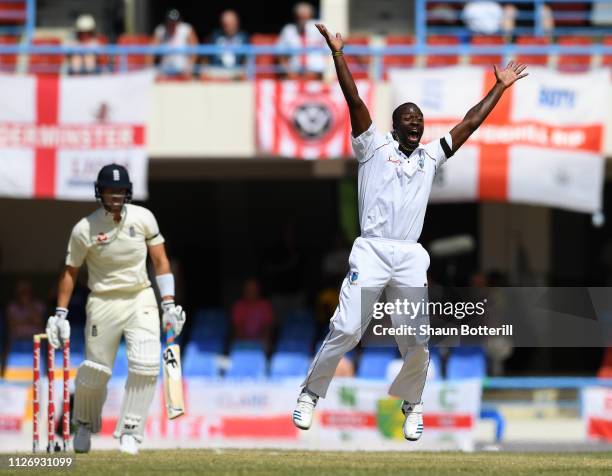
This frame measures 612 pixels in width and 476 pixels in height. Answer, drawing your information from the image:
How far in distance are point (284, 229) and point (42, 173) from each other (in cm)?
453

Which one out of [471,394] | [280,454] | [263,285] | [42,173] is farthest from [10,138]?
[280,454]

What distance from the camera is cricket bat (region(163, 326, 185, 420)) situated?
400 inches

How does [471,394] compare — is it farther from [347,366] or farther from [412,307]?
[412,307]

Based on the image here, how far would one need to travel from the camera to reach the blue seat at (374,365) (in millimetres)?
17141

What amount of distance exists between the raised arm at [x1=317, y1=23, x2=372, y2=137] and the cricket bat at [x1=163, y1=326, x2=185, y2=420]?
2292 mm

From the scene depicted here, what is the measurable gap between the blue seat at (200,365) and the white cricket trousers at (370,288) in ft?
27.2

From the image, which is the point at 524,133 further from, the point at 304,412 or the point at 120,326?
the point at 304,412

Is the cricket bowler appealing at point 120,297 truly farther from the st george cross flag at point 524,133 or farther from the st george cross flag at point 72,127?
the st george cross flag at point 524,133

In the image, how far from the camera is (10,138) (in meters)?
16.7

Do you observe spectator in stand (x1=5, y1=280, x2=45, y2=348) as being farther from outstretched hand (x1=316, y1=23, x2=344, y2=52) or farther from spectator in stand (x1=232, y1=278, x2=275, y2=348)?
outstretched hand (x1=316, y1=23, x2=344, y2=52)

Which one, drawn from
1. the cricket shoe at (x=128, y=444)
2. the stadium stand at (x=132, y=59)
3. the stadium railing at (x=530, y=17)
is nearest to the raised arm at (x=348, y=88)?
the cricket shoe at (x=128, y=444)

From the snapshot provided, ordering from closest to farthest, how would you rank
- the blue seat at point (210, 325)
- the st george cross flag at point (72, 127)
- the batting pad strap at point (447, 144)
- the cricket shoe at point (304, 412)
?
the cricket shoe at point (304, 412), the batting pad strap at point (447, 144), the st george cross flag at point (72, 127), the blue seat at point (210, 325)

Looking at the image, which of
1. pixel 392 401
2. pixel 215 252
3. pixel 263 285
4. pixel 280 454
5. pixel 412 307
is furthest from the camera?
pixel 215 252

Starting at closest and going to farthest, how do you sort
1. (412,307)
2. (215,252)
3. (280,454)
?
(412,307), (280,454), (215,252)
